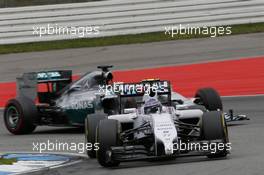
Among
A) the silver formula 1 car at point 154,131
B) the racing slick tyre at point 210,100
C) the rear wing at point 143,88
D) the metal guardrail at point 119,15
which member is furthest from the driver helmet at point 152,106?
the metal guardrail at point 119,15

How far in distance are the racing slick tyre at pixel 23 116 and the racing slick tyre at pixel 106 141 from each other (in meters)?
4.98

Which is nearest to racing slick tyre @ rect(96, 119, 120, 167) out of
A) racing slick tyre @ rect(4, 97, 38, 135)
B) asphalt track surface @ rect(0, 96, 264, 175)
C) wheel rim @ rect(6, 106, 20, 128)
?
asphalt track surface @ rect(0, 96, 264, 175)

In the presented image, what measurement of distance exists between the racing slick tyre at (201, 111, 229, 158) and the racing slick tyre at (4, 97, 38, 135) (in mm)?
5336

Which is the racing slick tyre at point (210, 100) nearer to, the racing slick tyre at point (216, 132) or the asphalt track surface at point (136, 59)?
the asphalt track surface at point (136, 59)

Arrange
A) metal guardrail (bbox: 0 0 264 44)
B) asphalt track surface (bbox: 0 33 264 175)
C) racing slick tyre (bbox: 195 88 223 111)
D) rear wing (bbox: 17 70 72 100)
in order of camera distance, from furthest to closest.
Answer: metal guardrail (bbox: 0 0 264 44) < rear wing (bbox: 17 70 72 100) < asphalt track surface (bbox: 0 33 264 175) < racing slick tyre (bbox: 195 88 223 111)

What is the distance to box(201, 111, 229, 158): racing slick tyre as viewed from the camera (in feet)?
38.1

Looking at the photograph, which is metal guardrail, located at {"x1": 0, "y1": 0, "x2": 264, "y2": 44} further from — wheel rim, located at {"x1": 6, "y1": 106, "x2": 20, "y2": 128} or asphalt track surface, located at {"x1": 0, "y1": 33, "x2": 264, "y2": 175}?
wheel rim, located at {"x1": 6, "y1": 106, "x2": 20, "y2": 128}

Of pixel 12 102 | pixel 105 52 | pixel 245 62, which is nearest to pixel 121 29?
pixel 105 52

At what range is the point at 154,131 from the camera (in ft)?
38.0

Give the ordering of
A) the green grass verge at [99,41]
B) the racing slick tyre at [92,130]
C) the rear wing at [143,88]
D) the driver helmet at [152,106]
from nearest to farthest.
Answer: the driver helmet at [152,106], the racing slick tyre at [92,130], the rear wing at [143,88], the green grass verge at [99,41]

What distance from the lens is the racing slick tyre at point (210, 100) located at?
1530 centimetres

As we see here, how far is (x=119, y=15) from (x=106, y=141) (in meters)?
17.6

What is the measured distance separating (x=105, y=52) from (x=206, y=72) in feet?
17.3

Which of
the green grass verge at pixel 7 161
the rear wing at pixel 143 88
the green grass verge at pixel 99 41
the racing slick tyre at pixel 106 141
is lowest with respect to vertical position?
the green grass verge at pixel 7 161
